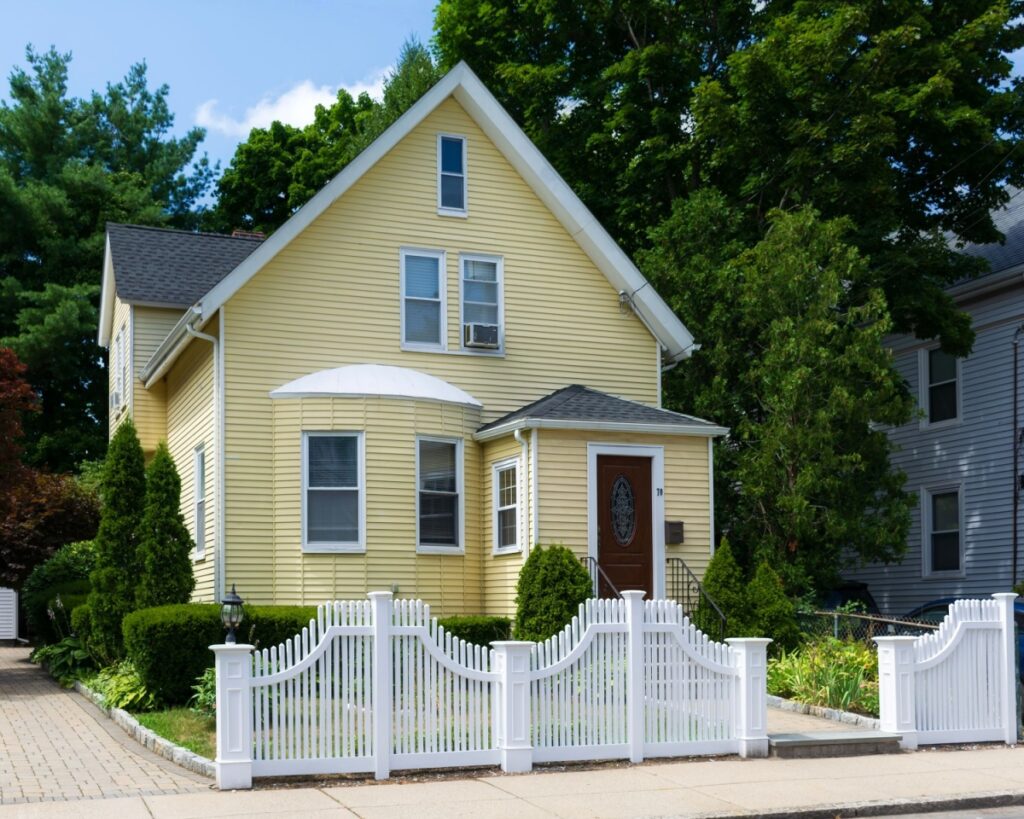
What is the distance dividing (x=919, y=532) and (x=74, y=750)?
66.0ft

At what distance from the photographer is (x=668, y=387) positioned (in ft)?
79.6

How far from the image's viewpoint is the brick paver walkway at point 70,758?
35.2 ft

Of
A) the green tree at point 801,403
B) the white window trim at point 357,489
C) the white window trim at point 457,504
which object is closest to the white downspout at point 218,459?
the white window trim at point 357,489

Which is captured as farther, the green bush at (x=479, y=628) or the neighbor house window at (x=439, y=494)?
the neighbor house window at (x=439, y=494)

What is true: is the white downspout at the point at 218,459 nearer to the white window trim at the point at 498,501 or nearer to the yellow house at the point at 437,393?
the yellow house at the point at 437,393

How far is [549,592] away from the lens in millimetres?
16766

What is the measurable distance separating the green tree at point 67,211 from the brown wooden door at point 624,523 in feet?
74.7

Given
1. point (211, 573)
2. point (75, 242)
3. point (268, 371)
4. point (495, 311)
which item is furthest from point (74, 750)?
point (75, 242)

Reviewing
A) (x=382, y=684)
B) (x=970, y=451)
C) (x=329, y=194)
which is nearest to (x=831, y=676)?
(x=382, y=684)

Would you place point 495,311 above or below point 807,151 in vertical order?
below

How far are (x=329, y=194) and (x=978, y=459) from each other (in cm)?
1488

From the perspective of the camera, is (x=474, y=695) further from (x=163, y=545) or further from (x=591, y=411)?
(x=591, y=411)

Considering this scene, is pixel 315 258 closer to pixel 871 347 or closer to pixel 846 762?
pixel 871 347

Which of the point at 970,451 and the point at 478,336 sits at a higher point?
the point at 478,336
